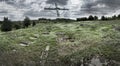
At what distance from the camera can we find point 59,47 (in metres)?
57.2

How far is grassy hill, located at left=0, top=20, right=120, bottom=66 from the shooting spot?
49.7 meters

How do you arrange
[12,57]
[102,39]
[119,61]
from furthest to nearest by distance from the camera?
[102,39]
[12,57]
[119,61]

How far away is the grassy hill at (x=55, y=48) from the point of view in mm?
49688

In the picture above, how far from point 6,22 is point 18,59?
3993 centimetres

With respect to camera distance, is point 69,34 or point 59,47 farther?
point 69,34

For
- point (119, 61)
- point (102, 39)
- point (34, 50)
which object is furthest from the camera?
point (102, 39)

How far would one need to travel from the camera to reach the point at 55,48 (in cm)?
5631

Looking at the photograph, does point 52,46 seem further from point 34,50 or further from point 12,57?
point 12,57

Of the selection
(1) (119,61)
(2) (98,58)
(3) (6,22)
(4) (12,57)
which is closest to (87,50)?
(2) (98,58)

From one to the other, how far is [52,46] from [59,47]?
5.83 feet

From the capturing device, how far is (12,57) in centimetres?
5088

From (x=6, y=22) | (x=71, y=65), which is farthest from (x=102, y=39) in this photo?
(x=6, y=22)

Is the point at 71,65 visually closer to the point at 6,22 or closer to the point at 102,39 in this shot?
the point at 102,39

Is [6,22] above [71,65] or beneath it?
above
